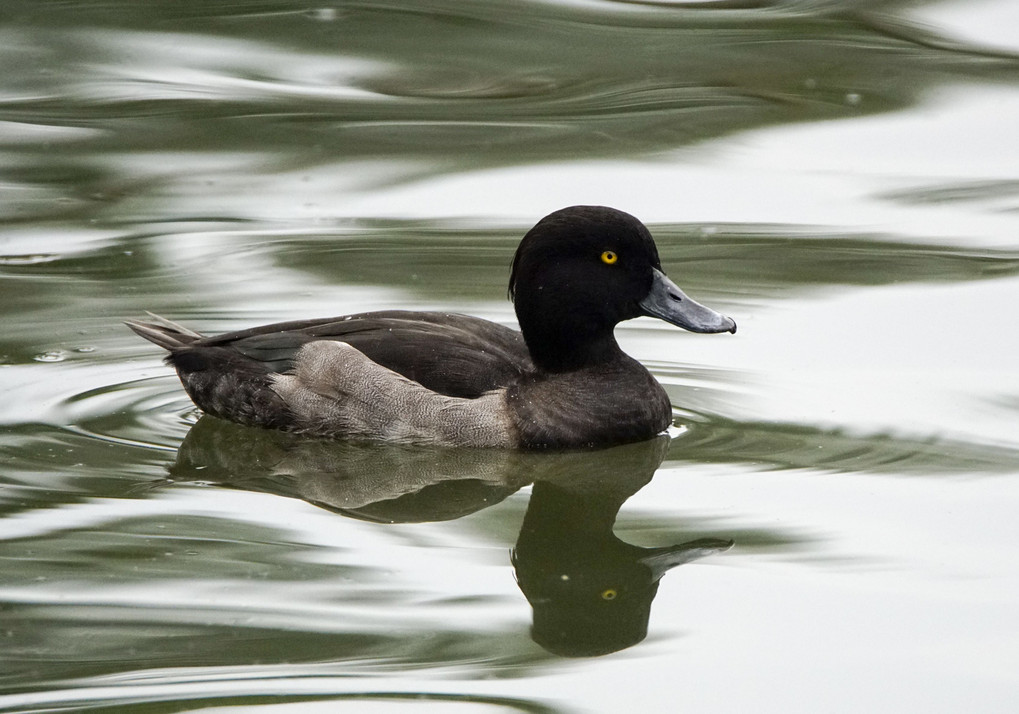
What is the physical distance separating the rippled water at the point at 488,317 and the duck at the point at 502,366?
15cm

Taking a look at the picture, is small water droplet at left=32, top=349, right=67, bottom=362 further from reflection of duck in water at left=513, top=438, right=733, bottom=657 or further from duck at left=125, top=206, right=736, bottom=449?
reflection of duck in water at left=513, top=438, right=733, bottom=657

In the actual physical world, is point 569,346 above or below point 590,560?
above

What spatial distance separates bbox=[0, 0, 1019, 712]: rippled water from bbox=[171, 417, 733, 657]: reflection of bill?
0.8 inches

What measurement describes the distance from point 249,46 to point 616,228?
6.11m

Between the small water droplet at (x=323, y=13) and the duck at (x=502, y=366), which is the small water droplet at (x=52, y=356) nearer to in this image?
the duck at (x=502, y=366)

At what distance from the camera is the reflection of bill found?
17.3ft

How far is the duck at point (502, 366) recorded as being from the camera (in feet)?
22.9

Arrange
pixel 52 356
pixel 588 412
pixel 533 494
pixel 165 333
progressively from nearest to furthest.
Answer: pixel 533 494 < pixel 588 412 < pixel 165 333 < pixel 52 356

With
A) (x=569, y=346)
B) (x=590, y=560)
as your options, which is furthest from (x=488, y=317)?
(x=590, y=560)

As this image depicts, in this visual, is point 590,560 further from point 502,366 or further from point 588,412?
point 502,366

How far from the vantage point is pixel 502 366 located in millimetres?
7129

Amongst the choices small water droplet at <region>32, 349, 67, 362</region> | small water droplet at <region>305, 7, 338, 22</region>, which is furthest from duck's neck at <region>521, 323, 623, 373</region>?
small water droplet at <region>305, 7, 338, 22</region>

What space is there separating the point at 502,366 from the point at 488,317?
1551 mm

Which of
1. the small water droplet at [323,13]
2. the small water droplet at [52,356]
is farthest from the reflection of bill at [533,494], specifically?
the small water droplet at [323,13]
